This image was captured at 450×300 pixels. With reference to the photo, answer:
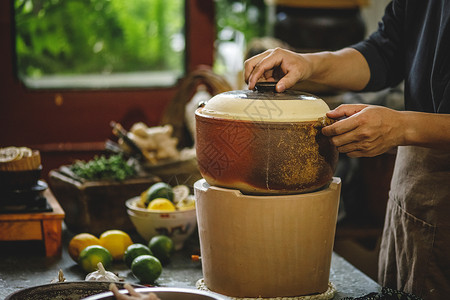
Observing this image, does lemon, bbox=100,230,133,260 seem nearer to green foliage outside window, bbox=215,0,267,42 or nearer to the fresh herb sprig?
the fresh herb sprig

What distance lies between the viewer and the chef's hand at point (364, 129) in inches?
55.6

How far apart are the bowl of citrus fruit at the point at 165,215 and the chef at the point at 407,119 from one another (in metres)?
0.59

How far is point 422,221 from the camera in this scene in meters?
1.74

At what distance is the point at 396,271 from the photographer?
193 cm

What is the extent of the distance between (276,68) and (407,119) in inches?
16.5

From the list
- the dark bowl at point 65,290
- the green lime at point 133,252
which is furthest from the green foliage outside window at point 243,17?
the dark bowl at point 65,290

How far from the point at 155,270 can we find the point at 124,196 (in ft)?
2.08

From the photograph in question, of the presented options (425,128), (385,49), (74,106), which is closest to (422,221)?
(425,128)

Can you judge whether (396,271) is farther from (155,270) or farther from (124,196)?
(124,196)

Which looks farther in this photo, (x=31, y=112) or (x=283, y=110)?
(x=31, y=112)

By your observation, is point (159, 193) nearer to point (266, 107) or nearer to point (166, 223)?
point (166, 223)

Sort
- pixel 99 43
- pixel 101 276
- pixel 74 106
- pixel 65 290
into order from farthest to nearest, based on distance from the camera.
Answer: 1. pixel 99 43
2. pixel 74 106
3. pixel 101 276
4. pixel 65 290

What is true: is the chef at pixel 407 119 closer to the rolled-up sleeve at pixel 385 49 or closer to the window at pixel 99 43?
the rolled-up sleeve at pixel 385 49

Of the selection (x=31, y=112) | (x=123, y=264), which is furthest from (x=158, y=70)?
(x=123, y=264)
